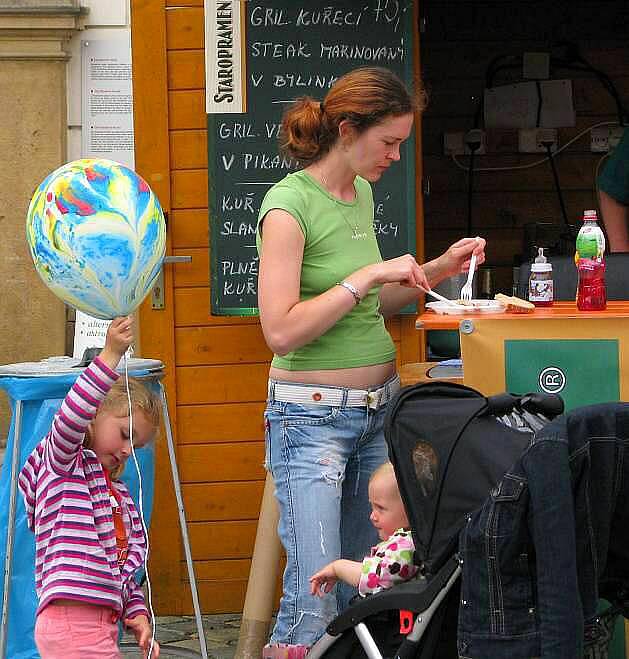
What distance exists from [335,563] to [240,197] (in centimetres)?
201

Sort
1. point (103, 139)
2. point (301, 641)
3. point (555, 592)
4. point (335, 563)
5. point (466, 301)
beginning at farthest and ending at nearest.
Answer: point (103, 139) < point (466, 301) < point (301, 641) < point (335, 563) < point (555, 592)

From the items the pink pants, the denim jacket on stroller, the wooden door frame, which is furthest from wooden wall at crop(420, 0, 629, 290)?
the denim jacket on stroller

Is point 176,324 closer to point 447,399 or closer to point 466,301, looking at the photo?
point 466,301

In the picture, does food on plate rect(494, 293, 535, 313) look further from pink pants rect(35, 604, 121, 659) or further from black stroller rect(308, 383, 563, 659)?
pink pants rect(35, 604, 121, 659)

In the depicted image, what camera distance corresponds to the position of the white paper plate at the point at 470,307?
344 centimetres

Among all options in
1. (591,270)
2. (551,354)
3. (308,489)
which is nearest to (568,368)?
(551,354)

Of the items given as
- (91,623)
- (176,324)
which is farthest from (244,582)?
(91,623)

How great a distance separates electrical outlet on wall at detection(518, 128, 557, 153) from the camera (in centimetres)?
665

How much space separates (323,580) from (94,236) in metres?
0.99

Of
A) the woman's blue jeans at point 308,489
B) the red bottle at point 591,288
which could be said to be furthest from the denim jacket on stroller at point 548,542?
the red bottle at point 591,288

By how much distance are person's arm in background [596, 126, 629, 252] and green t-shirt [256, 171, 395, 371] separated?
190 cm

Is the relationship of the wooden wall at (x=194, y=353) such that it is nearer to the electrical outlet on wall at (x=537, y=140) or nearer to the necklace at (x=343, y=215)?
the necklace at (x=343, y=215)

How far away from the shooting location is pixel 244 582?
499 centimetres

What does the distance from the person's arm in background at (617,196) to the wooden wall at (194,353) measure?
0.89m
